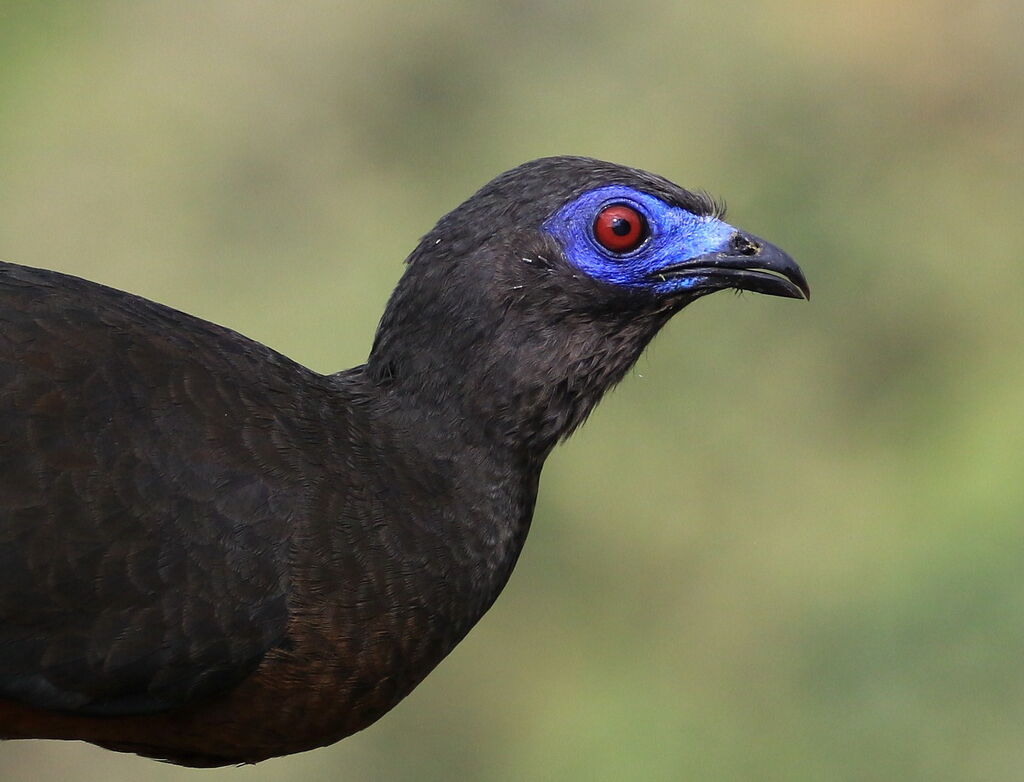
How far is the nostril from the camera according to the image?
3531mm

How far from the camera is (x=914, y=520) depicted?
777 cm

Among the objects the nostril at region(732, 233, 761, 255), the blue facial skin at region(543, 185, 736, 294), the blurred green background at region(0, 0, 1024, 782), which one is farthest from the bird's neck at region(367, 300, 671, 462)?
the blurred green background at region(0, 0, 1024, 782)

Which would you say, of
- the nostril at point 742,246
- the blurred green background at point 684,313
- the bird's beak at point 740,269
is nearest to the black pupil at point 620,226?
the bird's beak at point 740,269

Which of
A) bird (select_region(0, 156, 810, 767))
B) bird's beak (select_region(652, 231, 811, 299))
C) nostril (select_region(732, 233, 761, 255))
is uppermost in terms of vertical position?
nostril (select_region(732, 233, 761, 255))

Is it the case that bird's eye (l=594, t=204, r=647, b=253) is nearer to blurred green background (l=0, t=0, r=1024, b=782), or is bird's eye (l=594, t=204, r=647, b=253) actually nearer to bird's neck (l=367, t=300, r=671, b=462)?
bird's neck (l=367, t=300, r=671, b=462)

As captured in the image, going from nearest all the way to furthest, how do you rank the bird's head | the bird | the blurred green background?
the bird < the bird's head < the blurred green background

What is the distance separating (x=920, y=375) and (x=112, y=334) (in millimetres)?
6104

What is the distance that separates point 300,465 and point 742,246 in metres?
1.14

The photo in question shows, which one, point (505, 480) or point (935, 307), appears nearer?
point (505, 480)

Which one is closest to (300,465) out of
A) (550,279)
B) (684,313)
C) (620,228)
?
(550,279)

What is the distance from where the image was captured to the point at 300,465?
3219 mm

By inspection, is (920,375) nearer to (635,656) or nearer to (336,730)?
(635,656)

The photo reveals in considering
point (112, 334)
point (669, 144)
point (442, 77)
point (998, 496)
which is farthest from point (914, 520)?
point (112, 334)

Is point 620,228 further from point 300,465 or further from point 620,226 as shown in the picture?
point 300,465
